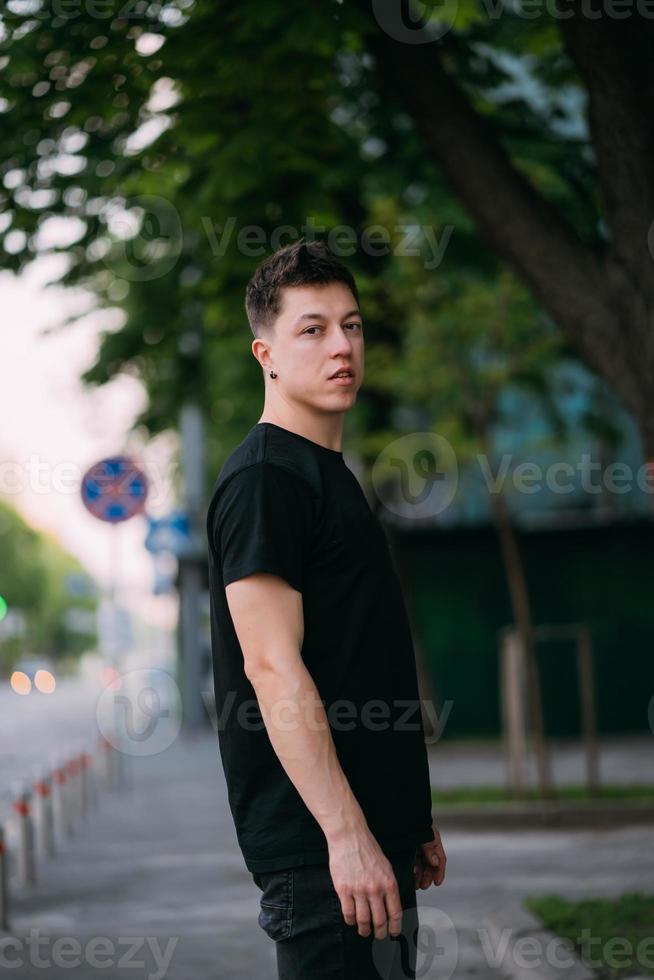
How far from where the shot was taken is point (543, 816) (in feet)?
40.0

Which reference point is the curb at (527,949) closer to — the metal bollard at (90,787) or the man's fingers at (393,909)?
the man's fingers at (393,909)

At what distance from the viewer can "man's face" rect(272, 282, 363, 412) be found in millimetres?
3121

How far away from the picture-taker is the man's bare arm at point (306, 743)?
9.22 ft

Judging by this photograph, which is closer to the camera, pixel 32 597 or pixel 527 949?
pixel 527 949

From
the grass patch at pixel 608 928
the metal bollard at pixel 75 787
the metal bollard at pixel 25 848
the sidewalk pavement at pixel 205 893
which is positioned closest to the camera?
the grass patch at pixel 608 928

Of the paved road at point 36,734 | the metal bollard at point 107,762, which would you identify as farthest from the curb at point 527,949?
the metal bollard at point 107,762

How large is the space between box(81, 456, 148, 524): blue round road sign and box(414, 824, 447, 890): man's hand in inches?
512

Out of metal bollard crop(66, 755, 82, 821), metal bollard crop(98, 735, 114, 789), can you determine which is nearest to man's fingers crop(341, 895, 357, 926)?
metal bollard crop(66, 755, 82, 821)

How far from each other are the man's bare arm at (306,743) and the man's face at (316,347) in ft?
1.48

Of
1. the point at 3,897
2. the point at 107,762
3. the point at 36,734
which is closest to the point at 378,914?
the point at 3,897

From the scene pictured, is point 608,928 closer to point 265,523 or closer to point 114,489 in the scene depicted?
point 265,523

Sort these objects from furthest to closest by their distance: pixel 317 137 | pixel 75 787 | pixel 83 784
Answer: pixel 83 784
pixel 75 787
pixel 317 137

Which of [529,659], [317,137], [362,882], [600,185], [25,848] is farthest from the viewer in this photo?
Answer: [529,659]

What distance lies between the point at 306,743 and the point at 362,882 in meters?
0.27
